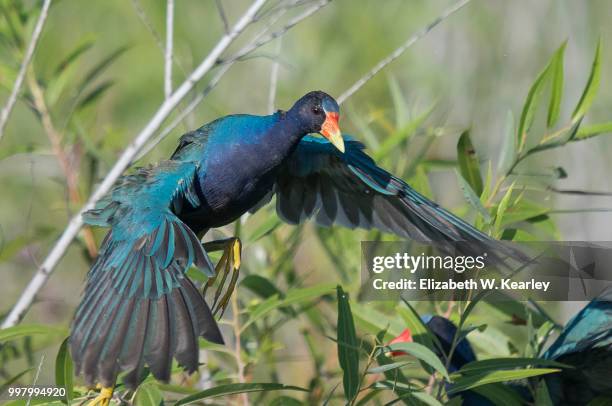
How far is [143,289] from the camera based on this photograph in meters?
2.25

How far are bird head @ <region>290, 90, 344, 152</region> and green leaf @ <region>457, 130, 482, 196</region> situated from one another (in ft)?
1.07

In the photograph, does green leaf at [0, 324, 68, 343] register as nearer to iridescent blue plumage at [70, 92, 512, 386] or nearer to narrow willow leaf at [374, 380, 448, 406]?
iridescent blue plumage at [70, 92, 512, 386]

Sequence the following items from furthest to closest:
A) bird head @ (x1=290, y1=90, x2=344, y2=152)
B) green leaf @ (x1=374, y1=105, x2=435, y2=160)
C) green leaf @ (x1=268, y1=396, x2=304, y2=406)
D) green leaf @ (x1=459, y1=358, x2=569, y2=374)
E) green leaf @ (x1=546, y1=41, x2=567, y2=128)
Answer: green leaf @ (x1=374, y1=105, x2=435, y2=160), bird head @ (x1=290, y1=90, x2=344, y2=152), green leaf @ (x1=546, y1=41, x2=567, y2=128), green leaf @ (x1=268, y1=396, x2=304, y2=406), green leaf @ (x1=459, y1=358, x2=569, y2=374)

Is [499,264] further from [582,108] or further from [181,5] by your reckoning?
[181,5]

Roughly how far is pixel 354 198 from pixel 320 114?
1.55 ft

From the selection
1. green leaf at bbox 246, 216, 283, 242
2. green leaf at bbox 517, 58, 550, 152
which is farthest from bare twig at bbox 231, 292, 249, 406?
green leaf at bbox 517, 58, 550, 152

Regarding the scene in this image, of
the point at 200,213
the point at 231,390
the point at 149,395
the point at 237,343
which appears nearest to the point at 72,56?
the point at 200,213

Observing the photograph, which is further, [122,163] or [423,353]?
[122,163]

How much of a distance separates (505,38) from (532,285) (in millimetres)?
2325

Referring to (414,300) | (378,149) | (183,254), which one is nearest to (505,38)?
(378,149)

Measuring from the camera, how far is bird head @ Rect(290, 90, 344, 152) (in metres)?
2.71

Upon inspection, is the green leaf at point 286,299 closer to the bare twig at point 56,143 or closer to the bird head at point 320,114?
the bird head at point 320,114

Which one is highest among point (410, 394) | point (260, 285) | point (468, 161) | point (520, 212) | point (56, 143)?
point (56, 143)

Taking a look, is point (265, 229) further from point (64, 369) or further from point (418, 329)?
point (64, 369)
